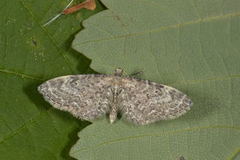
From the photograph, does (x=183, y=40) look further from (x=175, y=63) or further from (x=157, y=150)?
(x=157, y=150)

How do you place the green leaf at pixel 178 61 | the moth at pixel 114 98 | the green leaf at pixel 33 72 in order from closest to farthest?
the green leaf at pixel 178 61 < the moth at pixel 114 98 < the green leaf at pixel 33 72

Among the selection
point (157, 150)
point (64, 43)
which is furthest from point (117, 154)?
point (64, 43)

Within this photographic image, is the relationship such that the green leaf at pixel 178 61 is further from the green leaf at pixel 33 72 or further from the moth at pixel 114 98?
the green leaf at pixel 33 72

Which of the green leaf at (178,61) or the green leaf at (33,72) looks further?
the green leaf at (33,72)

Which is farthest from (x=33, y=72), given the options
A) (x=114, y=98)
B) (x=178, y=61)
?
(x=178, y=61)

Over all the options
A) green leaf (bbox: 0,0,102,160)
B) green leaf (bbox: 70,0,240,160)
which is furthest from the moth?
green leaf (bbox: 0,0,102,160)

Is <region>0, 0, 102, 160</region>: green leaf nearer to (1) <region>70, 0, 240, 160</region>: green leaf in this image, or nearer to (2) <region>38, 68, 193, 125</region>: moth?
(2) <region>38, 68, 193, 125</region>: moth

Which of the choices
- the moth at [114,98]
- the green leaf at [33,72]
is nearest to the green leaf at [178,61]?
the moth at [114,98]
